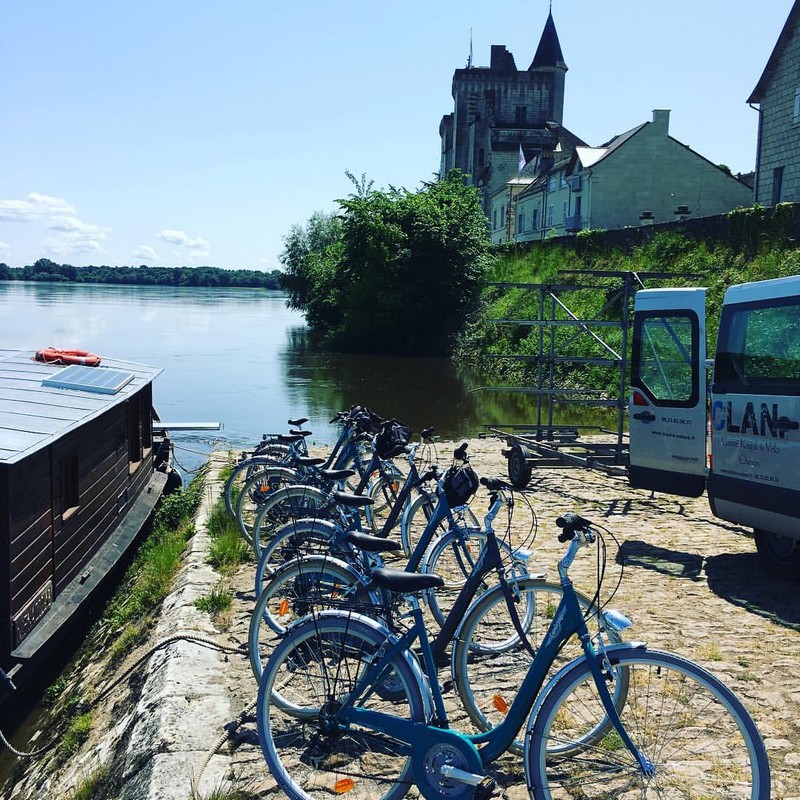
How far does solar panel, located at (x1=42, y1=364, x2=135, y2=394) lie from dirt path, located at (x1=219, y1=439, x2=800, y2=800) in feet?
10.5

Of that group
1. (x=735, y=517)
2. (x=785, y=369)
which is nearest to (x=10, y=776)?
(x=735, y=517)

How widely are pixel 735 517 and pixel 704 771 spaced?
13.1ft

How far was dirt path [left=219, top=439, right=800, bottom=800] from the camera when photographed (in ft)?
15.0

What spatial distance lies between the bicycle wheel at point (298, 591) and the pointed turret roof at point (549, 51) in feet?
287

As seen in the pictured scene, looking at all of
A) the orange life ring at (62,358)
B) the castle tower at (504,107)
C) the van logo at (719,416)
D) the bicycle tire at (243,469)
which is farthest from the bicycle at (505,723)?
the castle tower at (504,107)

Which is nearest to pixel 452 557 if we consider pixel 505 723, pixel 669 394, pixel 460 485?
pixel 460 485

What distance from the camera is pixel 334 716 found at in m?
3.83

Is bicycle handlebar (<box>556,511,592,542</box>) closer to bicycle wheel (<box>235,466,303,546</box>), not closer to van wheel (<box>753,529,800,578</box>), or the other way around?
van wheel (<box>753,529,800,578</box>)

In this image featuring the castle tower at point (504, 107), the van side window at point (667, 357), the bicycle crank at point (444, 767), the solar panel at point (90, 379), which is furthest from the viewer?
the castle tower at point (504, 107)

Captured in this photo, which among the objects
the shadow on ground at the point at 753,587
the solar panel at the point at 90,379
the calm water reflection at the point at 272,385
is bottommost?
the calm water reflection at the point at 272,385

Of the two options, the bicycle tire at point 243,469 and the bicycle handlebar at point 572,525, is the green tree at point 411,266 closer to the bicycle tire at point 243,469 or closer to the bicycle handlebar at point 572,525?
the bicycle tire at point 243,469

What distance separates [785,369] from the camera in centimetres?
719

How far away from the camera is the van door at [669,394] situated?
30.3 ft

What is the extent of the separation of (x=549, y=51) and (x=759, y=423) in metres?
86.3
